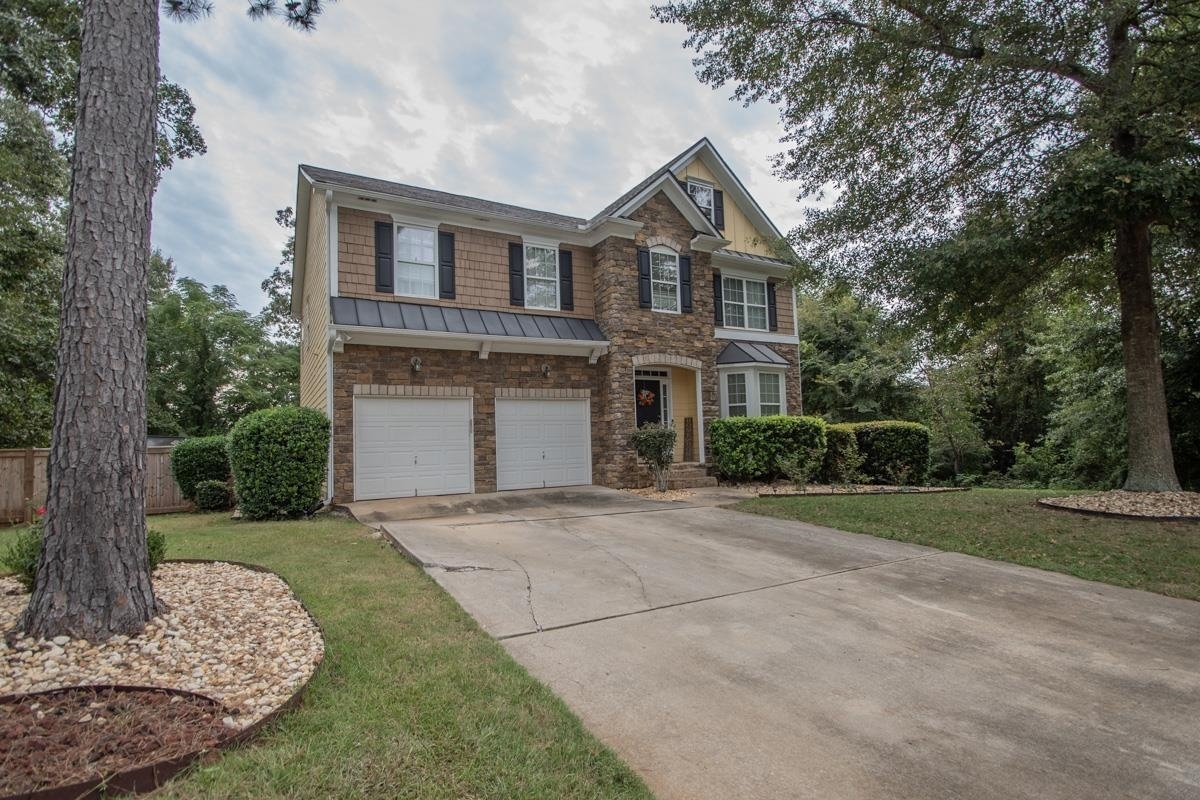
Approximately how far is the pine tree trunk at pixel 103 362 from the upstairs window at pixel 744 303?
1253cm

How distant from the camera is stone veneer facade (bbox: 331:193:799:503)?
1021 centimetres

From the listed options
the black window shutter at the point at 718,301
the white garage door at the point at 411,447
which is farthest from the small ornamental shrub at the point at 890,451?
the white garage door at the point at 411,447

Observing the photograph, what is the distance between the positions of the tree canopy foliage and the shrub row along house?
2863mm

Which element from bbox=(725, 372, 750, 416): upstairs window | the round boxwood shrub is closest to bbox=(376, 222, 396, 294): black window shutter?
the round boxwood shrub

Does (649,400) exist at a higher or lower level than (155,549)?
higher

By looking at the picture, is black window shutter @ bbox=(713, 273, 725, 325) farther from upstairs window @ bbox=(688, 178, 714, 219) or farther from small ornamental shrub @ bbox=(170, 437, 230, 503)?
small ornamental shrub @ bbox=(170, 437, 230, 503)

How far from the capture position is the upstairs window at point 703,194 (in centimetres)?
1493

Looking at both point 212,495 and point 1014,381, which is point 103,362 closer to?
point 212,495

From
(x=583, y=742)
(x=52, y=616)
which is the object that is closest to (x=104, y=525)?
(x=52, y=616)

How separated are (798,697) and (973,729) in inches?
31.3

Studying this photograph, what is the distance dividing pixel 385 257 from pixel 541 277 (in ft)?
10.5

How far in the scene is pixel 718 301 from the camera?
14.4m

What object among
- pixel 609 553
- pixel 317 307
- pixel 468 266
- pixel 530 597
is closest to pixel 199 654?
pixel 530 597

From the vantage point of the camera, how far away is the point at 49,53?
835 cm
